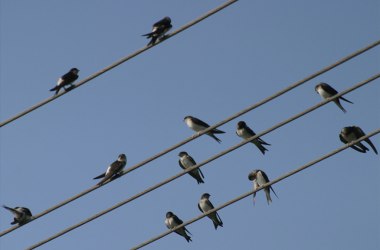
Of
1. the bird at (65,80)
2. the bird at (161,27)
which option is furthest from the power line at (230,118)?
the bird at (65,80)

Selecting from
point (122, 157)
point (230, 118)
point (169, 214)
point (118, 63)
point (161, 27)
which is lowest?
point (230, 118)

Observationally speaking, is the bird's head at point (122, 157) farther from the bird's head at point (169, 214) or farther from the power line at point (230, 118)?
the power line at point (230, 118)

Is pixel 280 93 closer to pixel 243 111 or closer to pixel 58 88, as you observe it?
pixel 243 111

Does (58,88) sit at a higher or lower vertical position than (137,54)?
higher

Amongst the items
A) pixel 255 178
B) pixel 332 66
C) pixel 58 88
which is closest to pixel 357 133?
pixel 255 178

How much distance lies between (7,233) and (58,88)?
245 cm

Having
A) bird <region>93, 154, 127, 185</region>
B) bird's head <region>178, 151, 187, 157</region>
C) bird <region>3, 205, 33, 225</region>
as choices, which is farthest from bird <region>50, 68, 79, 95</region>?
bird's head <region>178, 151, 187, 157</region>

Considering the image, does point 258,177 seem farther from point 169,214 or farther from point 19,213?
point 19,213

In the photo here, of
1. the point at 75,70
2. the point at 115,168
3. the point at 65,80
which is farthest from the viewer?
the point at 75,70

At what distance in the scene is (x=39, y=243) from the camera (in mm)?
9344

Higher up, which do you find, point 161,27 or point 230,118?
point 161,27

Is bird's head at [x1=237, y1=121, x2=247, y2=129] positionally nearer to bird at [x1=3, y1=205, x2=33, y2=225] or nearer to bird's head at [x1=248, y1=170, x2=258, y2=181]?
bird's head at [x1=248, y1=170, x2=258, y2=181]

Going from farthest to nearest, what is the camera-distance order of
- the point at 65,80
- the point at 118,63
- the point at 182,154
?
1. the point at 182,154
2. the point at 65,80
3. the point at 118,63

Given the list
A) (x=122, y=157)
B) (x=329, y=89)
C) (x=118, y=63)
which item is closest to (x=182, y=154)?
(x=329, y=89)
